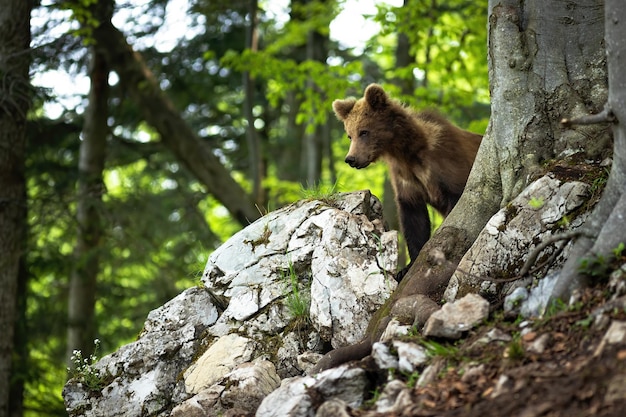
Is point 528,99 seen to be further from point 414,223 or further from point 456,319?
point 456,319

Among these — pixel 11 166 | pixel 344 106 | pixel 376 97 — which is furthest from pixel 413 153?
pixel 11 166

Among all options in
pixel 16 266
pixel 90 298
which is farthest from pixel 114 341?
pixel 16 266

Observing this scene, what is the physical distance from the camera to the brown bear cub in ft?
26.6

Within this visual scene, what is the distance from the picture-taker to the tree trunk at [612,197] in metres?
4.91

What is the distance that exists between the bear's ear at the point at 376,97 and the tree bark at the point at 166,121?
5.93m

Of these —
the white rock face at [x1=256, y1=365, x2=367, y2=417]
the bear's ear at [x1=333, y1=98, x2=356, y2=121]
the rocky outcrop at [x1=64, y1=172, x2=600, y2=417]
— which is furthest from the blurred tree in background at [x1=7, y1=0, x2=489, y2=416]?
the white rock face at [x1=256, y1=365, x2=367, y2=417]

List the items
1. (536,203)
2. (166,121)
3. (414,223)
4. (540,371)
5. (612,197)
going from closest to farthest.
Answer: (540,371) → (612,197) → (536,203) → (414,223) → (166,121)

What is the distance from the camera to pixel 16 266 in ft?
38.8

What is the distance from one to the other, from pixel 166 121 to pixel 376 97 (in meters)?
6.67

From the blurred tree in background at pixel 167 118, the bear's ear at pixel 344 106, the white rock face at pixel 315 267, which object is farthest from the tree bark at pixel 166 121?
the white rock face at pixel 315 267

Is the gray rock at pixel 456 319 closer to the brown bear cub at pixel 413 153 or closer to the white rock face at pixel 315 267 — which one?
the white rock face at pixel 315 267

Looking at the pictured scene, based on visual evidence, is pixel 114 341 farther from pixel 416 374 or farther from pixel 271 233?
pixel 416 374

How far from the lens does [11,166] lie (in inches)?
458

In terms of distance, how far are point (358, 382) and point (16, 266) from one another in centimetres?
827
